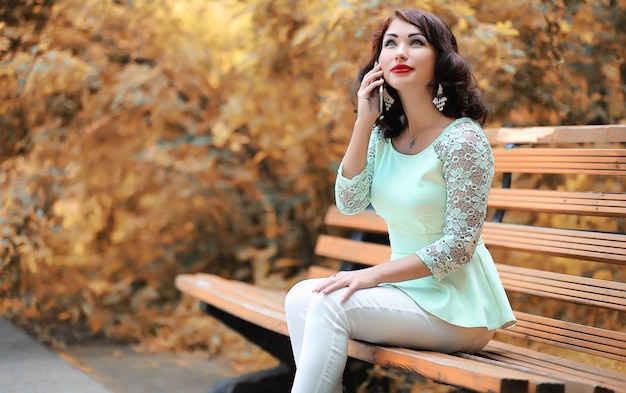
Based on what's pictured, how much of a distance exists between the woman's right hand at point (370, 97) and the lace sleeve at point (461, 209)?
0.32 m

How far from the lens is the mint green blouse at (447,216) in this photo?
7.64 ft

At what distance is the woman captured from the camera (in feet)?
7.59

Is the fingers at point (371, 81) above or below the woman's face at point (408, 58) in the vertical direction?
below

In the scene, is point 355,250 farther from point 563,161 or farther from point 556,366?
point 556,366

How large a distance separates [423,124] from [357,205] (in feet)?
1.11

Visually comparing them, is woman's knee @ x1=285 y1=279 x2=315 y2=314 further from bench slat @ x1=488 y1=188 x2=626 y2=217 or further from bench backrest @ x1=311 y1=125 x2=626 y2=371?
bench slat @ x1=488 y1=188 x2=626 y2=217

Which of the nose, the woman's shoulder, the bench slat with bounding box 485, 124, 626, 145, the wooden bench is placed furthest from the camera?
the bench slat with bounding box 485, 124, 626, 145

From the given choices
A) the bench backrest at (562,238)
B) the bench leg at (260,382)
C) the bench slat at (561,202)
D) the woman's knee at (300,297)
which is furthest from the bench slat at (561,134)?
the bench leg at (260,382)

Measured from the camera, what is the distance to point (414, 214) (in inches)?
96.3

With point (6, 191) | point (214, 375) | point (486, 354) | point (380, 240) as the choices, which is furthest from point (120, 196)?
point (486, 354)

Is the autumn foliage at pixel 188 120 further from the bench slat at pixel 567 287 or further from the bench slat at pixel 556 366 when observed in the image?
the bench slat at pixel 556 366

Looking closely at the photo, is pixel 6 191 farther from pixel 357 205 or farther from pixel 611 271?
pixel 611 271

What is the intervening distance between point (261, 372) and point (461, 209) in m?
1.60

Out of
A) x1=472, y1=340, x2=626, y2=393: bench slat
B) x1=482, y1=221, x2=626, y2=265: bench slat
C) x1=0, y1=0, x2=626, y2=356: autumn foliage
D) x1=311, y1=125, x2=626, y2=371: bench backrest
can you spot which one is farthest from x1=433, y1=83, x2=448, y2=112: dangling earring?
x1=0, y1=0, x2=626, y2=356: autumn foliage
